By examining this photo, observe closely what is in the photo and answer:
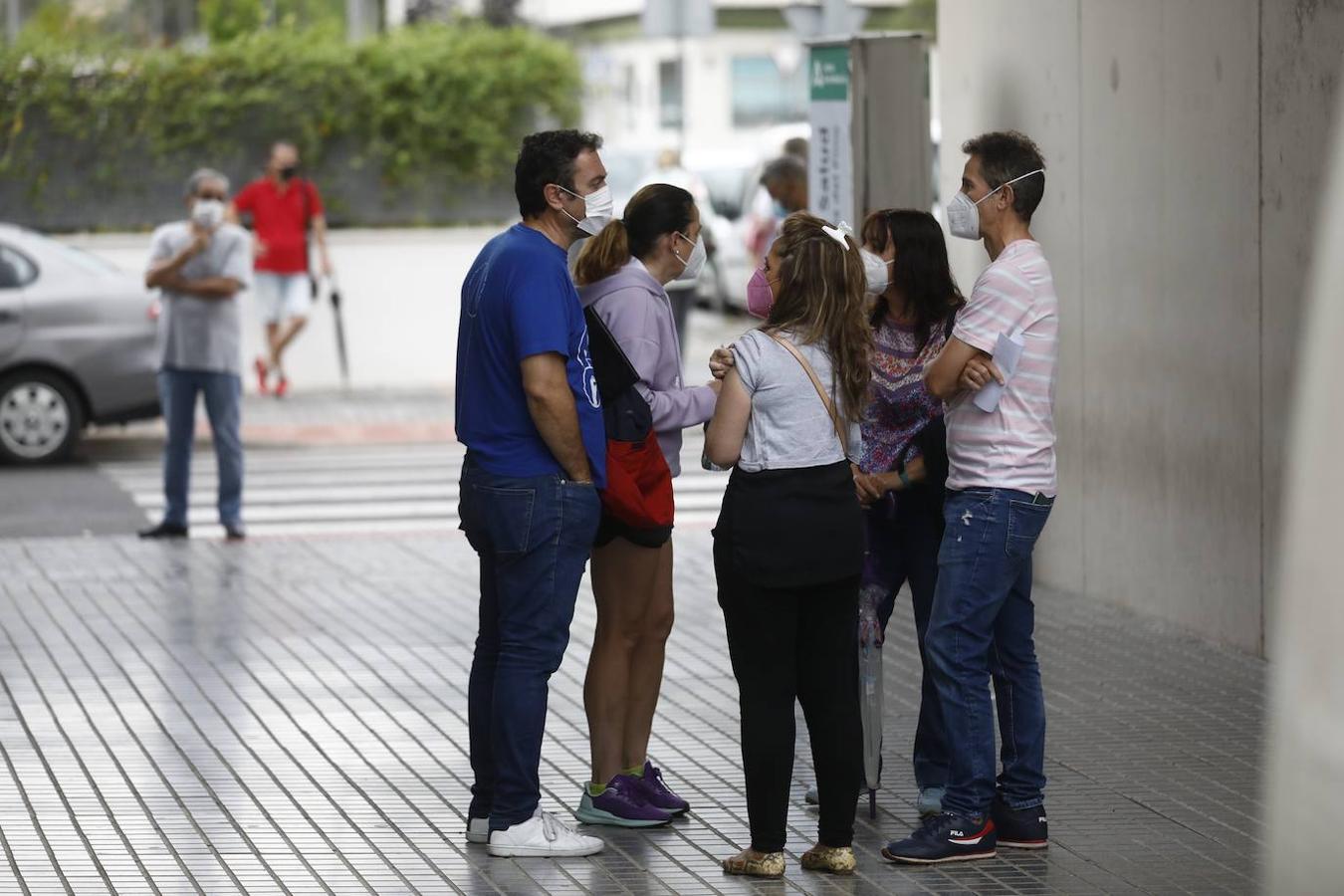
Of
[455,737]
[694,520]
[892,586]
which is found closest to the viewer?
[892,586]

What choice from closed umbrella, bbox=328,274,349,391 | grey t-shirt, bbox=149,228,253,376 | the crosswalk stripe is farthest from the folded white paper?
closed umbrella, bbox=328,274,349,391

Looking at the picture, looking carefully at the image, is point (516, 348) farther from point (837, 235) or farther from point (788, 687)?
point (788, 687)

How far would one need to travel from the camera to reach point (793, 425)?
6113mm

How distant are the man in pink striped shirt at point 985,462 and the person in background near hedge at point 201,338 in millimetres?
7099

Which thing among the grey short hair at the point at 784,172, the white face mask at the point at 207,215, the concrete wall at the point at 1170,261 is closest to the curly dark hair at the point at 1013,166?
the concrete wall at the point at 1170,261

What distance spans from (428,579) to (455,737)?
12.5 feet

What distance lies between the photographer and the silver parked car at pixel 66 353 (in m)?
16.4

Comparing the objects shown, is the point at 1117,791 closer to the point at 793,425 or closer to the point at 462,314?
the point at 793,425

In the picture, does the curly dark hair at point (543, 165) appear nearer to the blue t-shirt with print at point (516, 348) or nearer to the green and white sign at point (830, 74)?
the blue t-shirt with print at point (516, 348)

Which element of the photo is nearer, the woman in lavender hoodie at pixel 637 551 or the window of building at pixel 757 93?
the woman in lavender hoodie at pixel 637 551

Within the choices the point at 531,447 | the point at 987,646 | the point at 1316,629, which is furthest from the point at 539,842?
the point at 1316,629

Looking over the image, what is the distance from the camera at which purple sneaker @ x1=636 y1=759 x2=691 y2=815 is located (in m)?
6.97

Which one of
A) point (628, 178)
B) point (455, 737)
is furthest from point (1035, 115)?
point (628, 178)

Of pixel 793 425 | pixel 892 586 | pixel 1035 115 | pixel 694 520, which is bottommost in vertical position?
pixel 694 520
